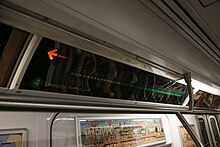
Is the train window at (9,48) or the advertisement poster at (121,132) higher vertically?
the train window at (9,48)

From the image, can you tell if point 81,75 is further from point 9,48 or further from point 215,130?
point 215,130

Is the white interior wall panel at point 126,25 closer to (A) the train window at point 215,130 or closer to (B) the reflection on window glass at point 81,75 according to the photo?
(B) the reflection on window glass at point 81,75

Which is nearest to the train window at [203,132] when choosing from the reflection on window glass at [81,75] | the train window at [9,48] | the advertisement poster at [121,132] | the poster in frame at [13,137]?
the advertisement poster at [121,132]

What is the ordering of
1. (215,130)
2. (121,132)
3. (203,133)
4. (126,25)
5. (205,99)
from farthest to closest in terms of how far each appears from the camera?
1. (215,130)
2. (203,133)
3. (205,99)
4. (121,132)
5. (126,25)

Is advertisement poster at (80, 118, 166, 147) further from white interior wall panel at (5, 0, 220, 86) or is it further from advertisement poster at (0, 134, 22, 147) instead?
white interior wall panel at (5, 0, 220, 86)

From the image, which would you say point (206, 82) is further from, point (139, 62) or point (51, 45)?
point (51, 45)

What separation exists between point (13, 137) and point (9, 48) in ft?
2.19

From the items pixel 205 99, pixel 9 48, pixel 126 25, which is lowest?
pixel 205 99

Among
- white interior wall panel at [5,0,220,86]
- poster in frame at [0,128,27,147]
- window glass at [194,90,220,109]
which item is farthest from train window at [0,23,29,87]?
window glass at [194,90,220,109]

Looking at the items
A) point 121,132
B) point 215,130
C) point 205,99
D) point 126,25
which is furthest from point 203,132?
point 126,25

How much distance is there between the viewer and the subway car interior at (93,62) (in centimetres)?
66

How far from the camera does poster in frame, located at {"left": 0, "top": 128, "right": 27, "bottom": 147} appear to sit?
110 centimetres

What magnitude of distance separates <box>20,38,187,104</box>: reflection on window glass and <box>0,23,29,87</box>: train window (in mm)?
85

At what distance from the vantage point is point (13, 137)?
114cm
